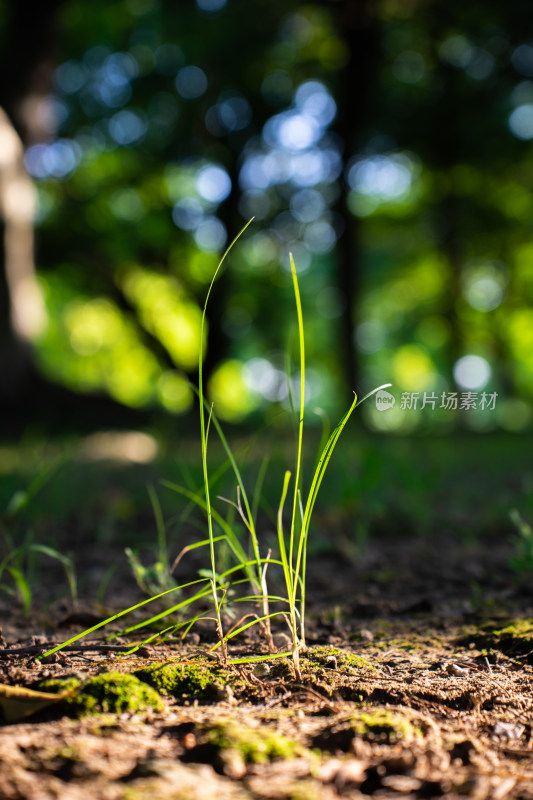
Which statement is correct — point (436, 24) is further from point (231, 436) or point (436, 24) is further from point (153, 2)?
point (231, 436)

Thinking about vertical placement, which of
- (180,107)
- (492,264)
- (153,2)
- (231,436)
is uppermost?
(153,2)

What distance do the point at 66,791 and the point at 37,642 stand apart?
57 cm

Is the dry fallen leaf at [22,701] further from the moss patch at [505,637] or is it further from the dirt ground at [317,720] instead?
the moss patch at [505,637]

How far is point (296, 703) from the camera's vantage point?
909 millimetres

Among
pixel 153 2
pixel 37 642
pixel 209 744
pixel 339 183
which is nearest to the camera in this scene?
pixel 209 744

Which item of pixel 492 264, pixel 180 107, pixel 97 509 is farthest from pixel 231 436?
pixel 492 264

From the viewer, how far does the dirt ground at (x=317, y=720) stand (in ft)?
2.20

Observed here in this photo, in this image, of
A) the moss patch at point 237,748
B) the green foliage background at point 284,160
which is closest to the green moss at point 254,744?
the moss patch at point 237,748

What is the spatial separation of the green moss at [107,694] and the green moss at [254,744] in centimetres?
14

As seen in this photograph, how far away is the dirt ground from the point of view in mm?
672

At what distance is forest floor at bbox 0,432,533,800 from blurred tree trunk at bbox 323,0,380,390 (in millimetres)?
8075

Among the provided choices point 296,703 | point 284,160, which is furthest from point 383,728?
point 284,160

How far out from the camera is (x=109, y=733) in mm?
775

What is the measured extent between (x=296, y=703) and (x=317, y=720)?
0.07m
